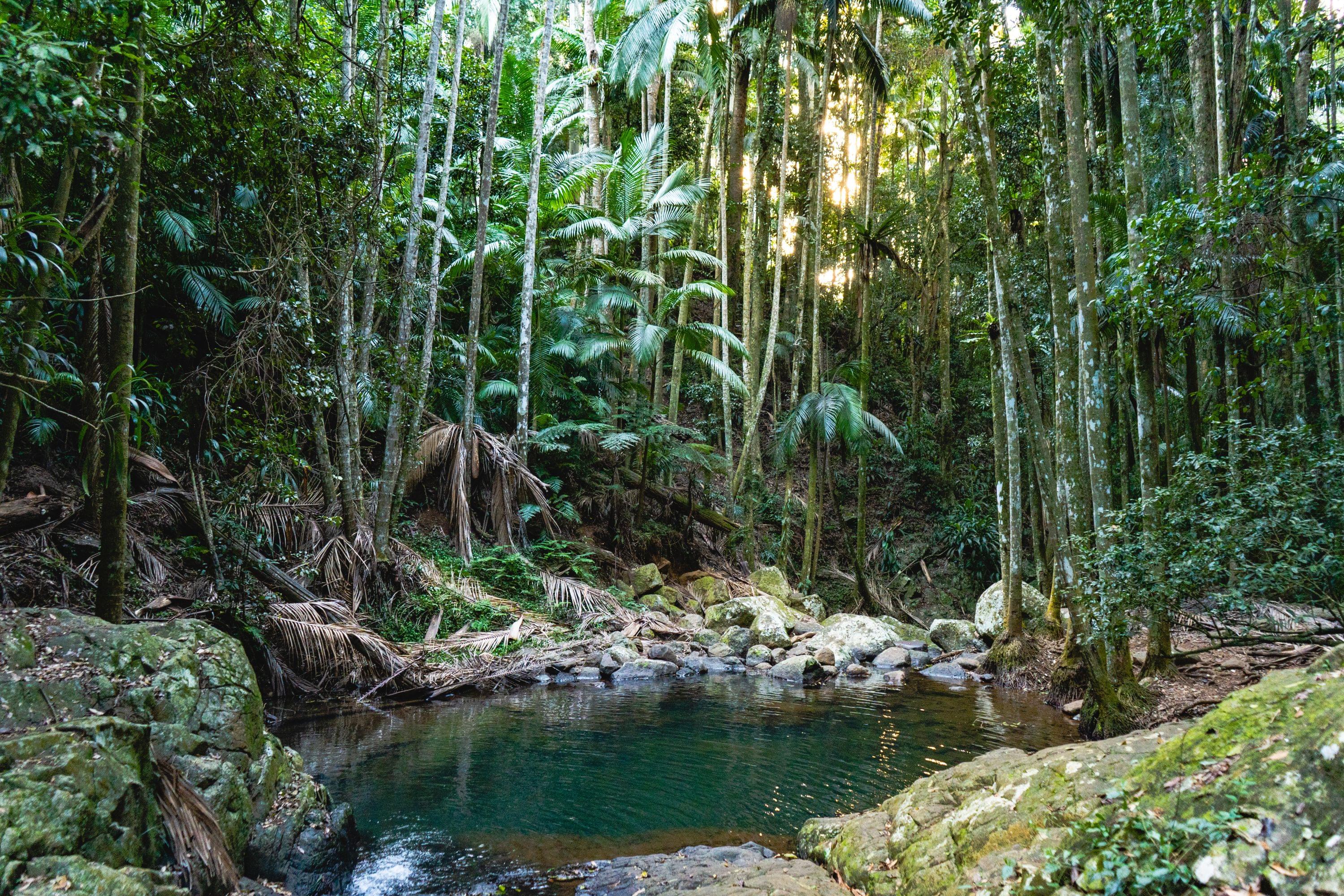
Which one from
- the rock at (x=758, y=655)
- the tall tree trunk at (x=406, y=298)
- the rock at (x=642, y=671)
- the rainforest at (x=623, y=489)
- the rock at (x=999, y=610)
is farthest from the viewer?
the rock at (x=999, y=610)

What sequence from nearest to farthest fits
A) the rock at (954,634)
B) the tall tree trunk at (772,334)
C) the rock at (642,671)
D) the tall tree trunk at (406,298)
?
the tall tree trunk at (406,298) → the rock at (642,671) → the rock at (954,634) → the tall tree trunk at (772,334)

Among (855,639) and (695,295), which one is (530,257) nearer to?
(695,295)

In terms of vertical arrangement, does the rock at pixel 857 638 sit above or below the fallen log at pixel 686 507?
below

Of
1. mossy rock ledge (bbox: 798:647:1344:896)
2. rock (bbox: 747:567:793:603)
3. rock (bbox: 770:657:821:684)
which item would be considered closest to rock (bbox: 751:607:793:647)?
rock (bbox: 770:657:821:684)

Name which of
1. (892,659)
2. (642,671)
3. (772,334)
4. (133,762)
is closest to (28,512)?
(133,762)

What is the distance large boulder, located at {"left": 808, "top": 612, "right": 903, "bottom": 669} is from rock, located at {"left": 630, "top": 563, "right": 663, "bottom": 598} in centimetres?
327

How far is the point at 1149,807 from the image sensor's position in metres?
2.77

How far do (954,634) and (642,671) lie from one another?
643cm

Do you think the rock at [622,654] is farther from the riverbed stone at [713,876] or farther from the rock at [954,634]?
the riverbed stone at [713,876]

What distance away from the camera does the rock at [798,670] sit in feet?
38.0

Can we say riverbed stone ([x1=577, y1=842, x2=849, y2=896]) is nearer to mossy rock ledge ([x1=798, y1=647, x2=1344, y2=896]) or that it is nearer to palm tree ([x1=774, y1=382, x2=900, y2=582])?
mossy rock ledge ([x1=798, y1=647, x2=1344, y2=896])

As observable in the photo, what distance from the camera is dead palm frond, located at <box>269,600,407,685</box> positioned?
8359mm

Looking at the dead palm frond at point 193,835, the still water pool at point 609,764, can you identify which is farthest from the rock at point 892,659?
the dead palm frond at point 193,835

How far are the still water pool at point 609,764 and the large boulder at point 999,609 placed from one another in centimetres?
259
